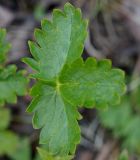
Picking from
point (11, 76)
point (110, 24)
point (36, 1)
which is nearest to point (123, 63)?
point (110, 24)

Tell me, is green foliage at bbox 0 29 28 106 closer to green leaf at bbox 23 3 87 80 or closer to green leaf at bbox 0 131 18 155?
green leaf at bbox 23 3 87 80

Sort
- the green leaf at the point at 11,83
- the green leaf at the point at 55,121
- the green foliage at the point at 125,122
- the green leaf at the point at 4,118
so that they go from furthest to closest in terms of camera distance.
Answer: the green foliage at the point at 125,122 < the green leaf at the point at 4,118 < the green leaf at the point at 11,83 < the green leaf at the point at 55,121

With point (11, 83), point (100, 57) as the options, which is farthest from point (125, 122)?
point (11, 83)

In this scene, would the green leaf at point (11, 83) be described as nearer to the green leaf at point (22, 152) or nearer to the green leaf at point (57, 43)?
the green leaf at point (57, 43)

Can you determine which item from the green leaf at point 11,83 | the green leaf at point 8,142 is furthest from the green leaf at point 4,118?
the green leaf at point 11,83

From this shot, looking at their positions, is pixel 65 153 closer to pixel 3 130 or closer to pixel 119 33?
pixel 3 130

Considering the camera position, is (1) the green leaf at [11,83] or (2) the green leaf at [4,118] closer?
(1) the green leaf at [11,83]

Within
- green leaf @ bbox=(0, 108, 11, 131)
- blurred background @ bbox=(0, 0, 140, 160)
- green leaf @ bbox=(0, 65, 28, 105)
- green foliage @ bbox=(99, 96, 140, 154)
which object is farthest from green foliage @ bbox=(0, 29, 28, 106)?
green foliage @ bbox=(99, 96, 140, 154)
